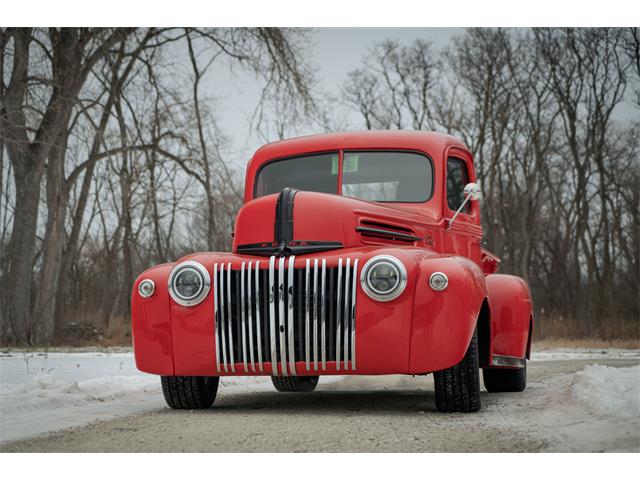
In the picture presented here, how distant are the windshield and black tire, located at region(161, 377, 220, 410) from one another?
5.37 feet

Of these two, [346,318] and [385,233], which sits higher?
[385,233]

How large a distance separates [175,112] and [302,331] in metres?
8.86

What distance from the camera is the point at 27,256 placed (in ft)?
40.3

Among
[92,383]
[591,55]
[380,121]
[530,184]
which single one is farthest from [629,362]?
[530,184]

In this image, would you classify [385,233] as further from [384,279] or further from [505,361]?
[505,361]

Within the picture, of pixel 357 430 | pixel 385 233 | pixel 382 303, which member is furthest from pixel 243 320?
pixel 385 233

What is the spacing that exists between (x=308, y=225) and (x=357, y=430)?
136cm

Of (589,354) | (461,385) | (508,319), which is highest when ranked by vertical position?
(508,319)

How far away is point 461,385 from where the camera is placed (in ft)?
17.0

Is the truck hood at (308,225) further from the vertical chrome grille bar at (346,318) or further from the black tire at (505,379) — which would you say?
the black tire at (505,379)

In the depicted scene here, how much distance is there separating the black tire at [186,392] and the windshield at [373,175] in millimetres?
1638

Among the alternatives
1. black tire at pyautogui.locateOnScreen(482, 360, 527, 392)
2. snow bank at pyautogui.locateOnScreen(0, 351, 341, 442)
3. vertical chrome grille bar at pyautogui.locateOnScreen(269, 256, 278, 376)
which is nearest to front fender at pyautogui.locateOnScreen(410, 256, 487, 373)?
vertical chrome grille bar at pyautogui.locateOnScreen(269, 256, 278, 376)

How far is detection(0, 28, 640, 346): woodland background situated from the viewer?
997cm

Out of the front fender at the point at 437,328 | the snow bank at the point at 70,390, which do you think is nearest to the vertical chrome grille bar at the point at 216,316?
the snow bank at the point at 70,390
